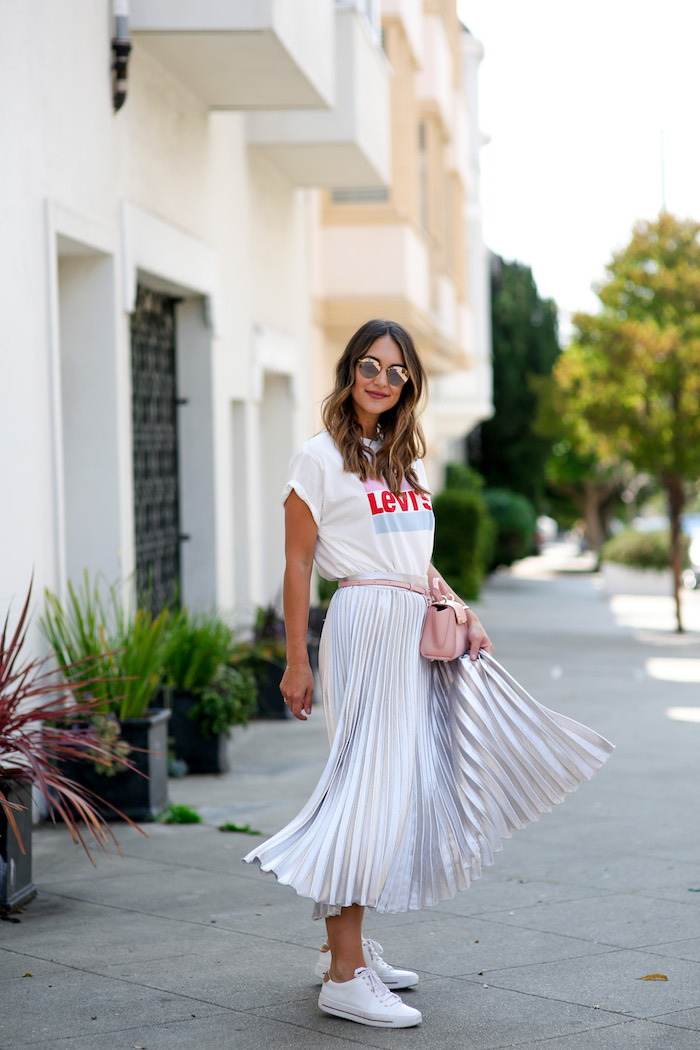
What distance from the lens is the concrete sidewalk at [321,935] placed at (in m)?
3.83

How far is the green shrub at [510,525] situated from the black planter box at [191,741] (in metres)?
23.8

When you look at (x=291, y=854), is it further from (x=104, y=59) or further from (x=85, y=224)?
(x=104, y=59)

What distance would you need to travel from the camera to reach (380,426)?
4.23 metres

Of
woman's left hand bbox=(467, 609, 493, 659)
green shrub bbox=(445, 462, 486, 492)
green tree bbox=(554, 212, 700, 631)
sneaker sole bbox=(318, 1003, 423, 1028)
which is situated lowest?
sneaker sole bbox=(318, 1003, 423, 1028)

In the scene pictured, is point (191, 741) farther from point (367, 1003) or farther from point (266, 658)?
point (367, 1003)

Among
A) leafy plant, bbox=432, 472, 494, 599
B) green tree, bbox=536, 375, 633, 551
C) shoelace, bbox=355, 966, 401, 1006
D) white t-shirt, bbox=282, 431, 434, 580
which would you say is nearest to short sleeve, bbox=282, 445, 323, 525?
white t-shirt, bbox=282, 431, 434, 580

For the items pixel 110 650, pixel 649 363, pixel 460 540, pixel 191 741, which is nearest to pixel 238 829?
pixel 110 650

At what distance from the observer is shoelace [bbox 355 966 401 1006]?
3.88 meters

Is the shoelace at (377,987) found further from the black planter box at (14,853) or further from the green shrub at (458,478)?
the green shrub at (458,478)

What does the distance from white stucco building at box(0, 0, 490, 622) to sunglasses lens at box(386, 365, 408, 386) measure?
2.71 meters

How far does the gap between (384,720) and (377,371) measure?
103cm

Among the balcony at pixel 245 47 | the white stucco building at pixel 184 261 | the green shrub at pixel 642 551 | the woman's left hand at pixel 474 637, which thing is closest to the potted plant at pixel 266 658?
the white stucco building at pixel 184 261

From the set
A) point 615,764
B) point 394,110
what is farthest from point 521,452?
point 615,764

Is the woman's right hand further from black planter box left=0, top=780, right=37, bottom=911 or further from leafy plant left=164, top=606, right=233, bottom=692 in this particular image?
leafy plant left=164, top=606, right=233, bottom=692
